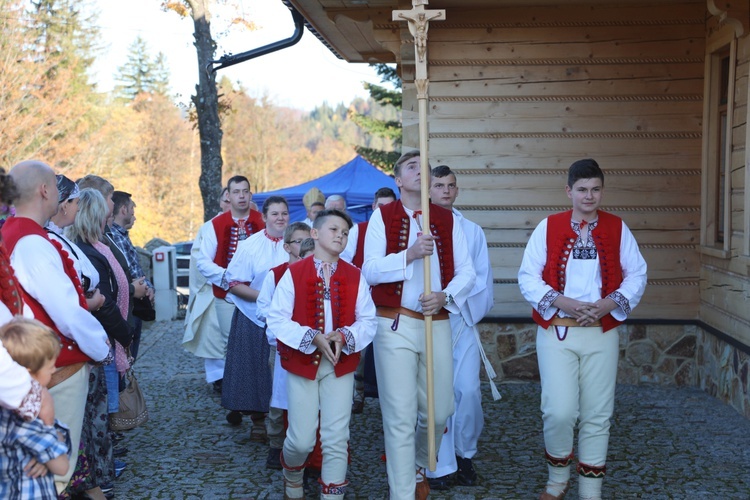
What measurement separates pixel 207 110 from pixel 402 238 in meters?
11.1

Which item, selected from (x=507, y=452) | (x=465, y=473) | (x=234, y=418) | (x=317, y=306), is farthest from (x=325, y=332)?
(x=234, y=418)

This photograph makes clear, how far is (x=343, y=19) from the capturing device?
8773 mm

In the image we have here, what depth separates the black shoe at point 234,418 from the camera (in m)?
7.16

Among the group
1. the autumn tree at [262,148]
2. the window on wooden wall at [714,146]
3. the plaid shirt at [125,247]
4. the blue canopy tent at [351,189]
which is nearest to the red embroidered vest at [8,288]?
the plaid shirt at [125,247]

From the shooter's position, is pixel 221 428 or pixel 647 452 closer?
pixel 647 452

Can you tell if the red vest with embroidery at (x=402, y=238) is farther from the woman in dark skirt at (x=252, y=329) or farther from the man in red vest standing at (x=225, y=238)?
the man in red vest standing at (x=225, y=238)

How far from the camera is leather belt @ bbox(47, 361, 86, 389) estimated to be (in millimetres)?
4066

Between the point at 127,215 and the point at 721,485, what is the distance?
4413 mm

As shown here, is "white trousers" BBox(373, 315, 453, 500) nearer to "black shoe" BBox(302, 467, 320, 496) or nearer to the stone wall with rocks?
"black shoe" BBox(302, 467, 320, 496)

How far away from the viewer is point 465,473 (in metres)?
5.56

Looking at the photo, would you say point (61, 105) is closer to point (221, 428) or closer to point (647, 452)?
point (221, 428)

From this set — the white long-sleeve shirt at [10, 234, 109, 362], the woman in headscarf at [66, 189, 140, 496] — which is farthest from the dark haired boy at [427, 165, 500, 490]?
the white long-sleeve shirt at [10, 234, 109, 362]

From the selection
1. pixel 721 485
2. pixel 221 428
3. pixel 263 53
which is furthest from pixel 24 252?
pixel 263 53

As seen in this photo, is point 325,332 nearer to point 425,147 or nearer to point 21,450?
point 425,147
